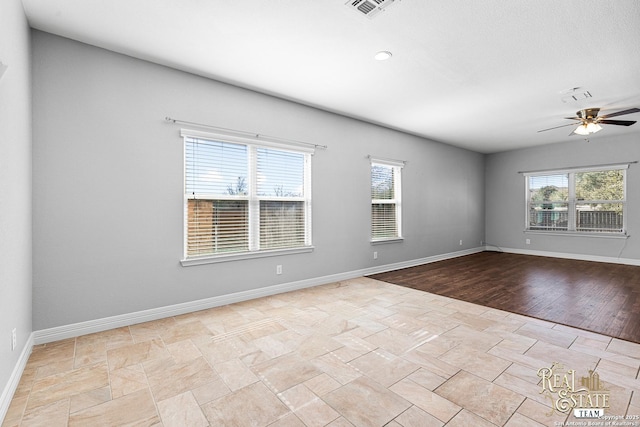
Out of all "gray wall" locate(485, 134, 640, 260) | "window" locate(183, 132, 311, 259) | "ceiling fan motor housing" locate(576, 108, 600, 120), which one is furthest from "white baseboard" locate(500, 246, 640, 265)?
"window" locate(183, 132, 311, 259)

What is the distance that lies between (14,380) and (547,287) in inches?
230

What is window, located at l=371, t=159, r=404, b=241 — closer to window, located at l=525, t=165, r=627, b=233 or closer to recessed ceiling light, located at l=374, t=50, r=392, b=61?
recessed ceiling light, located at l=374, t=50, r=392, b=61

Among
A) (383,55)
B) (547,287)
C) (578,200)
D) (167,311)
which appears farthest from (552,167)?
(167,311)

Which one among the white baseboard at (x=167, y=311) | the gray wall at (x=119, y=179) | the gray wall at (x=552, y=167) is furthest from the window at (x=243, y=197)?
the gray wall at (x=552, y=167)

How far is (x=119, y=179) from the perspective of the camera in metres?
2.93

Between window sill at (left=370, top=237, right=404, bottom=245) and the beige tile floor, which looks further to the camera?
window sill at (left=370, top=237, right=404, bottom=245)

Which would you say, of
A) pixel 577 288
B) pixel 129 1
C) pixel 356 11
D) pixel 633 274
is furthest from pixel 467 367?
pixel 633 274

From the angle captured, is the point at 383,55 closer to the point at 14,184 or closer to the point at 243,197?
the point at 243,197

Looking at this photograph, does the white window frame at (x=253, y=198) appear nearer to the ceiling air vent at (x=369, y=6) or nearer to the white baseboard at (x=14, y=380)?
the white baseboard at (x=14, y=380)

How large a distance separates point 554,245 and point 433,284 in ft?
15.1

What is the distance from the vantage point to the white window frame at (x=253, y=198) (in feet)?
11.0

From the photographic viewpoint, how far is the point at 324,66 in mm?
3227

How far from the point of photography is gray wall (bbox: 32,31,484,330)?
2627 millimetres

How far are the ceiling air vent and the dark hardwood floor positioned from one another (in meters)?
3.34
